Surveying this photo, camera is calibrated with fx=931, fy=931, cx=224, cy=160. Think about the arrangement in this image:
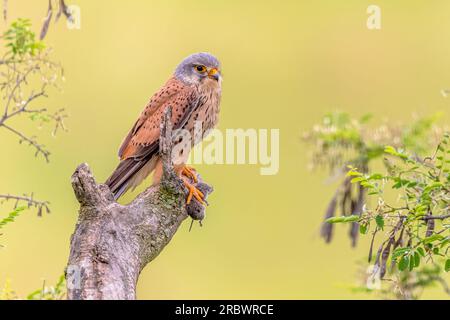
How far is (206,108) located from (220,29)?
40.7ft

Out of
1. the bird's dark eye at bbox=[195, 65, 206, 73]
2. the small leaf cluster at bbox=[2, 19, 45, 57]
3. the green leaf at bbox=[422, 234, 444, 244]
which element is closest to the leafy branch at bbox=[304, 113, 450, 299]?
the green leaf at bbox=[422, 234, 444, 244]

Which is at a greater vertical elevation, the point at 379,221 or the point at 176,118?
the point at 176,118

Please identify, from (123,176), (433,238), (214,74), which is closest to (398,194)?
(214,74)

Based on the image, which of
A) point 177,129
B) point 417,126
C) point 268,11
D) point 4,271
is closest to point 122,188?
point 177,129

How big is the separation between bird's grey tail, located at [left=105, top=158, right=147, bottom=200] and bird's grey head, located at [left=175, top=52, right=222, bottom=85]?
3.55 ft

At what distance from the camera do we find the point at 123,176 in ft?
21.3

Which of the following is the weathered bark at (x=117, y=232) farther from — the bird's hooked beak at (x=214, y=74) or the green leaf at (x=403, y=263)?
the bird's hooked beak at (x=214, y=74)

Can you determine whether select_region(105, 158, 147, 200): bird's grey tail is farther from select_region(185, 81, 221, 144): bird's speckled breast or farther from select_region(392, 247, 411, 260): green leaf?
select_region(392, 247, 411, 260): green leaf

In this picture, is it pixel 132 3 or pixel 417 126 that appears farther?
pixel 132 3

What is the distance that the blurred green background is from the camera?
14.1 m

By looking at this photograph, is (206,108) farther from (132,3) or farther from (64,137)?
(132,3)

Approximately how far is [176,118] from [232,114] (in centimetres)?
888

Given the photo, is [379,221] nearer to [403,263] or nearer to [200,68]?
[403,263]

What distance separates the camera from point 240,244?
1530cm
